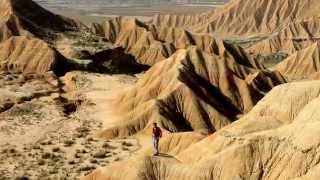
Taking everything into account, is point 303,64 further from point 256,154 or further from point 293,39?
point 256,154

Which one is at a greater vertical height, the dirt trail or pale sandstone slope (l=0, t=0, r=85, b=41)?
pale sandstone slope (l=0, t=0, r=85, b=41)

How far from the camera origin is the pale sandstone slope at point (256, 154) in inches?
Result: 1209

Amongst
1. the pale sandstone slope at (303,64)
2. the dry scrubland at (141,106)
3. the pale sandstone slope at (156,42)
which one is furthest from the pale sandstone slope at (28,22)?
the pale sandstone slope at (303,64)

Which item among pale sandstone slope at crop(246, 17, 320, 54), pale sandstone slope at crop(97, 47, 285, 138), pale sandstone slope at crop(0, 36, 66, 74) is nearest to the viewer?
pale sandstone slope at crop(97, 47, 285, 138)

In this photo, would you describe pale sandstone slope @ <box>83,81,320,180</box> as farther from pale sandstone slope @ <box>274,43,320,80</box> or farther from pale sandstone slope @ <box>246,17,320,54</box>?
pale sandstone slope @ <box>246,17,320,54</box>

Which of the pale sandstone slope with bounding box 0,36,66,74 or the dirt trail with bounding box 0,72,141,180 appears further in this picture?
the pale sandstone slope with bounding box 0,36,66,74

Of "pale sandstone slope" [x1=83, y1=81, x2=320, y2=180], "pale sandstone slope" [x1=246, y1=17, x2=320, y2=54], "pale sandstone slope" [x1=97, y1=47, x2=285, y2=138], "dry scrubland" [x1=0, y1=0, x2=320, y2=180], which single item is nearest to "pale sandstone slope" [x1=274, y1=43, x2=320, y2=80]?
"dry scrubland" [x1=0, y1=0, x2=320, y2=180]

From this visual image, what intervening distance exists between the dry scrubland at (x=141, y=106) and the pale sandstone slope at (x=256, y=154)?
0.18 ft

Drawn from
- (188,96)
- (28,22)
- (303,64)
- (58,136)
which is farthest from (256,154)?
(303,64)

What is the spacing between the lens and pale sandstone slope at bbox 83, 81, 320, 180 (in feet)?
101

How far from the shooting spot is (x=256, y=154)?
106 ft

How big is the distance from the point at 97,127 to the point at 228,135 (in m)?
30.3

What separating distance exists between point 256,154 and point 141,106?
3089 cm

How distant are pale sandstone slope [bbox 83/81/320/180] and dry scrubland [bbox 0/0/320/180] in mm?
55
